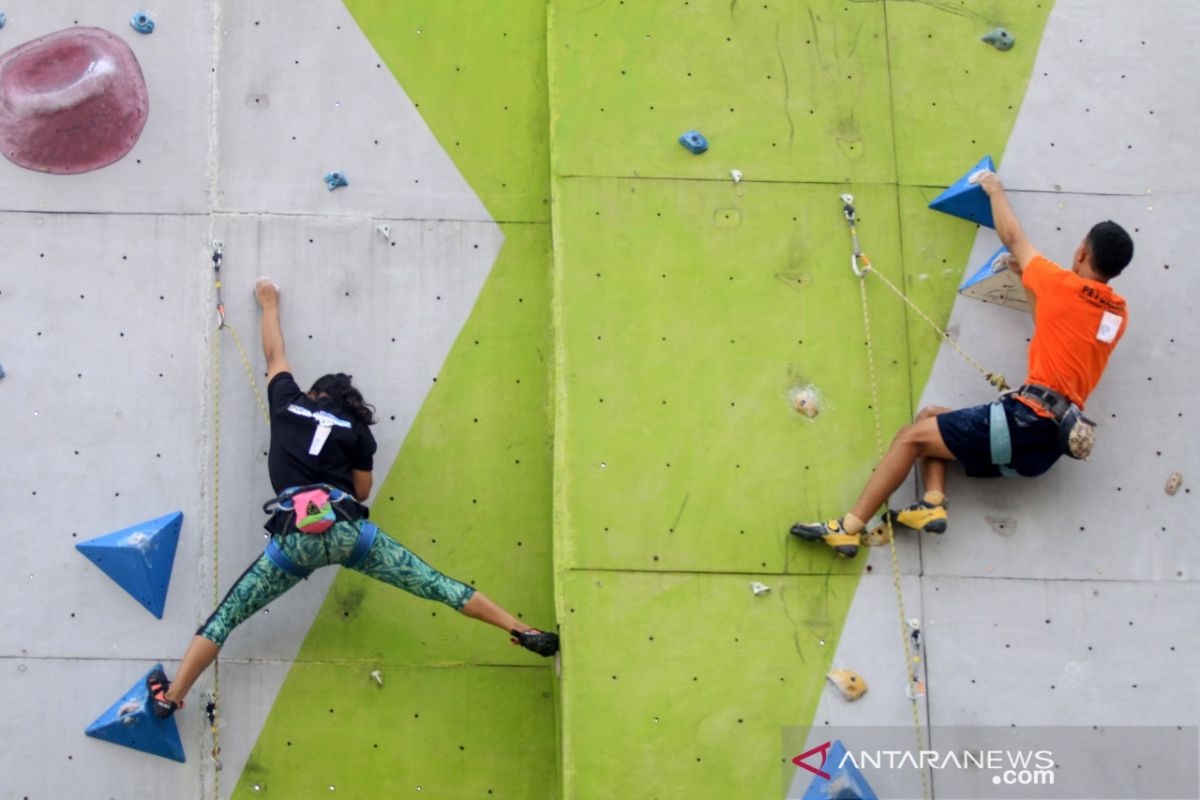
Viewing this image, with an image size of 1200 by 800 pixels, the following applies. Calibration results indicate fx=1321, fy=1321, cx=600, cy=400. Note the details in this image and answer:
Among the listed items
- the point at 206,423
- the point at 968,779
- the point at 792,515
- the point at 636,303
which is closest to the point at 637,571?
the point at 792,515

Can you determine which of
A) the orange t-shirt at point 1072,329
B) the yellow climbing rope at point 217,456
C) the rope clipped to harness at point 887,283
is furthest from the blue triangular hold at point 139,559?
the orange t-shirt at point 1072,329

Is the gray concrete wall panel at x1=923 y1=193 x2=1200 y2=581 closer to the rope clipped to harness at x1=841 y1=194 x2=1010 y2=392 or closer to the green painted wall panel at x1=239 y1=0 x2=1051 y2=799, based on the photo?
the rope clipped to harness at x1=841 y1=194 x2=1010 y2=392

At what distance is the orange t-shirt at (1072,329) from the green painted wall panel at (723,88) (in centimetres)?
78

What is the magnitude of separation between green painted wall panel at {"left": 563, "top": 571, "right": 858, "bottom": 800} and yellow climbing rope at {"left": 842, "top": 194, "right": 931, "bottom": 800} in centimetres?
17

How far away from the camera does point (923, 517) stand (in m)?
4.20

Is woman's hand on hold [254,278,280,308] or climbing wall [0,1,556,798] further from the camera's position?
woman's hand on hold [254,278,280,308]

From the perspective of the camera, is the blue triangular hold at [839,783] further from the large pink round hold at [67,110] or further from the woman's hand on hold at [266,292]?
the large pink round hold at [67,110]

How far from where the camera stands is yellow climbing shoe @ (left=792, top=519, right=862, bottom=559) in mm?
4195

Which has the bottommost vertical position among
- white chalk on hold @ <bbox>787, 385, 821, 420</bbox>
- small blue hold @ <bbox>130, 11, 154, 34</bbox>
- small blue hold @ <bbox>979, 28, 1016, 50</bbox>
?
white chalk on hold @ <bbox>787, 385, 821, 420</bbox>

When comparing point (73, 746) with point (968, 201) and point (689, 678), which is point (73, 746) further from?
point (968, 201)

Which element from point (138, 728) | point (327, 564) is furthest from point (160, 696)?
point (327, 564)

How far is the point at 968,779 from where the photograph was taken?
411 centimetres

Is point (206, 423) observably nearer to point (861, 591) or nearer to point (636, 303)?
point (636, 303)

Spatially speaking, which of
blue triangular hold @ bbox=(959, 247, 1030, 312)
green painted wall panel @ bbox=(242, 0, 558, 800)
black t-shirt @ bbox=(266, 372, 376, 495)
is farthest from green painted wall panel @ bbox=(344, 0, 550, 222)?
blue triangular hold @ bbox=(959, 247, 1030, 312)
